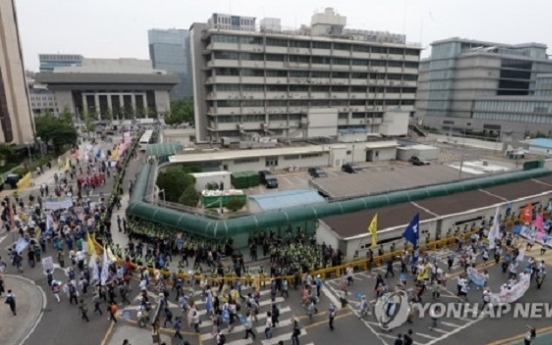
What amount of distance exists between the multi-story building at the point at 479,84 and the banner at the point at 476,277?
84.5 m

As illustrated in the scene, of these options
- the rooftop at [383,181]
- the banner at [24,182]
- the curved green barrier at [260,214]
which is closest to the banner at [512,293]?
the curved green barrier at [260,214]

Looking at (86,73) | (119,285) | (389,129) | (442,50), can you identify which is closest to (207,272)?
(119,285)

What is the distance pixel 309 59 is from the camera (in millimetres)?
72625

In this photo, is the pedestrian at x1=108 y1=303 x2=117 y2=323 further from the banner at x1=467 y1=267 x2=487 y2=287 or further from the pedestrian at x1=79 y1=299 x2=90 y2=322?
the banner at x1=467 y1=267 x2=487 y2=287

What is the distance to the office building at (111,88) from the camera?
146 metres

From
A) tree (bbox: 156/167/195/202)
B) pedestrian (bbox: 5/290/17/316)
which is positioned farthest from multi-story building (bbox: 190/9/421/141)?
pedestrian (bbox: 5/290/17/316)

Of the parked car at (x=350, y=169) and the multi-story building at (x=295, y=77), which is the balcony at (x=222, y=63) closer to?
the multi-story building at (x=295, y=77)

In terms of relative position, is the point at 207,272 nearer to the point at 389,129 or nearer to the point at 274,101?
the point at 274,101

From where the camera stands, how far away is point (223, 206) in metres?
34.5

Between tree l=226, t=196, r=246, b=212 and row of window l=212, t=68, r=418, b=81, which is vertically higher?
row of window l=212, t=68, r=418, b=81

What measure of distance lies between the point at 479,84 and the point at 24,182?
115 metres

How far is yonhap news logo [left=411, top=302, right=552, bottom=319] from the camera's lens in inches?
767

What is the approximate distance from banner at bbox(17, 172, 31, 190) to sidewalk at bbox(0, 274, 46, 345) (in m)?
25.3

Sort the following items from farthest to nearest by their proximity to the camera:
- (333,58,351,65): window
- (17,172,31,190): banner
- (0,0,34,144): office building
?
(333,58,351,65): window < (0,0,34,144): office building < (17,172,31,190): banner
